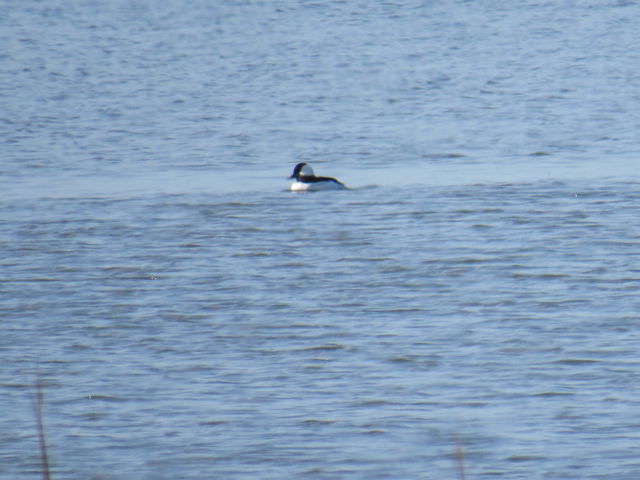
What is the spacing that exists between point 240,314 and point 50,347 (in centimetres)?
158

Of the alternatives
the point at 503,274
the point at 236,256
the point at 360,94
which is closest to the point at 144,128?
the point at 360,94

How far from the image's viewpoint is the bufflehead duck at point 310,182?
1734cm

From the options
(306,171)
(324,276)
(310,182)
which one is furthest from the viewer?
(306,171)

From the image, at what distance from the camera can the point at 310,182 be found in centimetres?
1744

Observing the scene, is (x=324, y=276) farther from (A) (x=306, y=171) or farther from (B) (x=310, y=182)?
(A) (x=306, y=171)

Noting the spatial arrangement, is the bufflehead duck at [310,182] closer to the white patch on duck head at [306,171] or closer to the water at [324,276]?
the white patch on duck head at [306,171]

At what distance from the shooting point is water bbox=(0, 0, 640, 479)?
775cm

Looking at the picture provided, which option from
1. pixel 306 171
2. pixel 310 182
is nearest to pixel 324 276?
pixel 310 182

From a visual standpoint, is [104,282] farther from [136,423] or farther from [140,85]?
[140,85]

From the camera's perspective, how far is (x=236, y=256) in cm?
1361

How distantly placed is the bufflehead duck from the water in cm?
17

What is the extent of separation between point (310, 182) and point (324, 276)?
4.99 m

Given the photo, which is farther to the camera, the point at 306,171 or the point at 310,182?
the point at 306,171

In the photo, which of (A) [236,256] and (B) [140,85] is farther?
(B) [140,85]
